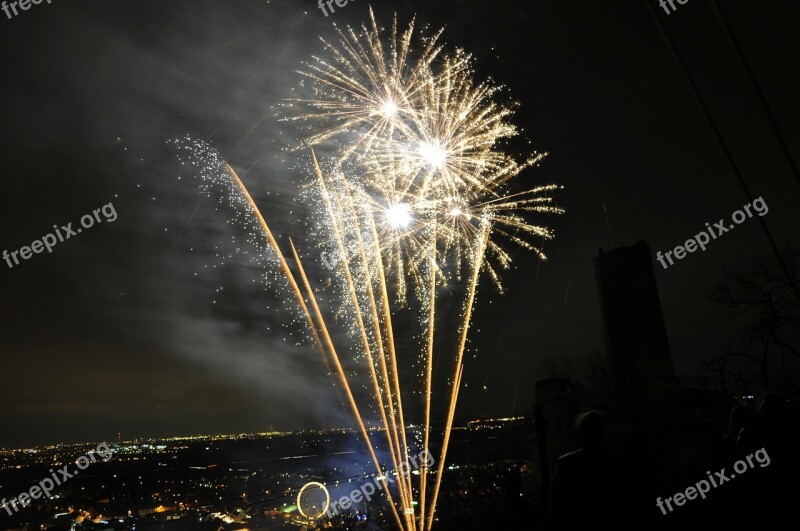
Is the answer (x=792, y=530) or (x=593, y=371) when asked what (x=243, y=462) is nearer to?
(x=593, y=371)

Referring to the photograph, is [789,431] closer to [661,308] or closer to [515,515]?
[515,515]

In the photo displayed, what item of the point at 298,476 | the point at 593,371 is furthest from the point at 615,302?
the point at 298,476

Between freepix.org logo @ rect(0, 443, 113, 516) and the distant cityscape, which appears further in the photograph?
the distant cityscape

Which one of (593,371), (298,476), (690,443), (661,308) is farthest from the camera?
(298,476)

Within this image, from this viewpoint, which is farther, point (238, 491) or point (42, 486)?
point (238, 491)

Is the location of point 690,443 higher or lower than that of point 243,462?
lower

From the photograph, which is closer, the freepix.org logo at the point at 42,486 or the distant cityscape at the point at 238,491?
the freepix.org logo at the point at 42,486

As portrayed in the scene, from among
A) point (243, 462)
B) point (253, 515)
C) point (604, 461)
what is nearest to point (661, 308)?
point (604, 461)

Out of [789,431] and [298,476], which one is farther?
[298,476]

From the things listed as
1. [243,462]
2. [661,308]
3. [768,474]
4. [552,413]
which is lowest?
[768,474]

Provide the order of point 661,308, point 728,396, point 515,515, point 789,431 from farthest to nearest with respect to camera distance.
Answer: point 661,308 → point 728,396 → point 515,515 → point 789,431
